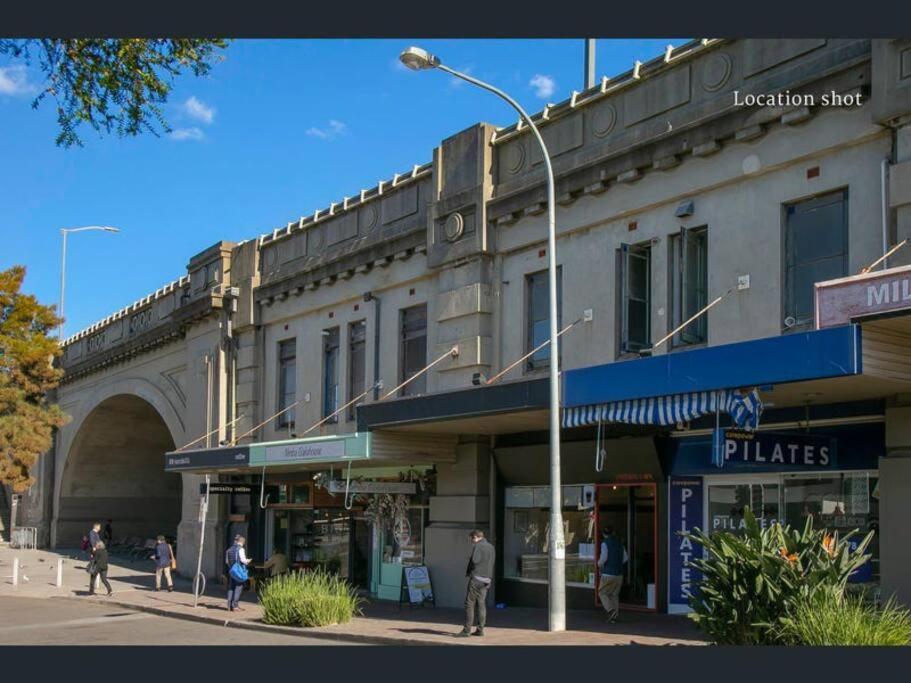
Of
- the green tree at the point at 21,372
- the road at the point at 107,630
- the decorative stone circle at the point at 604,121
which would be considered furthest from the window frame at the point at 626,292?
the green tree at the point at 21,372

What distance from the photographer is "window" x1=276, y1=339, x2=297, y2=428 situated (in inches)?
1152

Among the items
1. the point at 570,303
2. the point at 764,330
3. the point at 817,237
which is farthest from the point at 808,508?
the point at 570,303

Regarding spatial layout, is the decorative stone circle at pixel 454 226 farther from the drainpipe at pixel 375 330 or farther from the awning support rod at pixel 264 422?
the awning support rod at pixel 264 422

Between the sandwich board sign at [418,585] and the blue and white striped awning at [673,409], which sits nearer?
the blue and white striped awning at [673,409]

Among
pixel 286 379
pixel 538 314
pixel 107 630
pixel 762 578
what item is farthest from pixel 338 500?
pixel 762 578

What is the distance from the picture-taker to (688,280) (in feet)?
60.3

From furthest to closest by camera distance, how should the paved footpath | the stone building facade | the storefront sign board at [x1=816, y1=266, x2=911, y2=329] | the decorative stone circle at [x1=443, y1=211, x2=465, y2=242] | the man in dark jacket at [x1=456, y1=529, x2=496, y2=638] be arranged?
1. the decorative stone circle at [x1=443, y1=211, x2=465, y2=242]
2. the man in dark jacket at [x1=456, y1=529, x2=496, y2=638]
3. the paved footpath
4. the stone building facade
5. the storefront sign board at [x1=816, y1=266, x2=911, y2=329]

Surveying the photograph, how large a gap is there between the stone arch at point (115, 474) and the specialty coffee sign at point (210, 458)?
49.0 ft

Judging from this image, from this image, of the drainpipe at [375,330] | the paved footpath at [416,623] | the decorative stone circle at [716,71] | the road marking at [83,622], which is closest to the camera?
the paved footpath at [416,623]

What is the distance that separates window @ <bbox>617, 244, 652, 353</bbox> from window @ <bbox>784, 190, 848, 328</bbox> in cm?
313

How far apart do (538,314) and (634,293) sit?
2.68 metres

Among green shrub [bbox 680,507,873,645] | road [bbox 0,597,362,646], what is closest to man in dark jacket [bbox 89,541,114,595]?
road [bbox 0,597,362,646]

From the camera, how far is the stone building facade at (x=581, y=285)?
15.5 meters

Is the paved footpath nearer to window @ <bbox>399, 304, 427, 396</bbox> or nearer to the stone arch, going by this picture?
window @ <bbox>399, 304, 427, 396</bbox>
